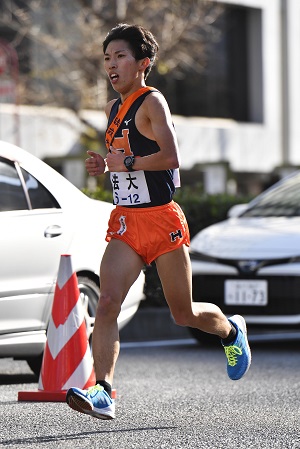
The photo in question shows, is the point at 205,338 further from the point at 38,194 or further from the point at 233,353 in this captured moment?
the point at 233,353

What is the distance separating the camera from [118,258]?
20.1 feet

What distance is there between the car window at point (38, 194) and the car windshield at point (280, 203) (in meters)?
2.89

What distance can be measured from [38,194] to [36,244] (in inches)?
15.5

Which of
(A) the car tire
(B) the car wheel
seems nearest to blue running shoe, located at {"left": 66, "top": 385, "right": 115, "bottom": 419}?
(A) the car tire

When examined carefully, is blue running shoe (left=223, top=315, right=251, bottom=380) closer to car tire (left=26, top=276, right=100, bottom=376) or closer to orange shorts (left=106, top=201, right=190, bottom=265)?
orange shorts (left=106, top=201, right=190, bottom=265)

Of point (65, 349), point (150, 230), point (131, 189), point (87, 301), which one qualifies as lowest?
point (87, 301)

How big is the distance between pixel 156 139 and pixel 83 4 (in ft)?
45.9

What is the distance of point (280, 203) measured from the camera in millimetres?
10742

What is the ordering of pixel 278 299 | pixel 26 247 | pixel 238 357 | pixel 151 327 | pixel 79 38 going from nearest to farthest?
1. pixel 238 357
2. pixel 26 247
3. pixel 278 299
4. pixel 151 327
5. pixel 79 38

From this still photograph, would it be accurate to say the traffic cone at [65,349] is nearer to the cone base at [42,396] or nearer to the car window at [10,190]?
the cone base at [42,396]

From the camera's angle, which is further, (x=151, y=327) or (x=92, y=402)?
(x=151, y=327)

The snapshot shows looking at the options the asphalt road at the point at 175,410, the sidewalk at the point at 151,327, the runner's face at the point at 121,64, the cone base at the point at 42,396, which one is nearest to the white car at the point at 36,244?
the asphalt road at the point at 175,410

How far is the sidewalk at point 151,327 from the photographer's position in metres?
11.1

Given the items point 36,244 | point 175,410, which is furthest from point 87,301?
point 175,410
